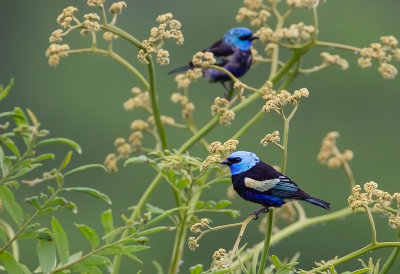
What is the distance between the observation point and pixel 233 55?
16.3 feet

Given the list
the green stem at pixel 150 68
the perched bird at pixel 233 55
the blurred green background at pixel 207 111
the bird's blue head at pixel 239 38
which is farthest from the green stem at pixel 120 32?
the blurred green background at pixel 207 111

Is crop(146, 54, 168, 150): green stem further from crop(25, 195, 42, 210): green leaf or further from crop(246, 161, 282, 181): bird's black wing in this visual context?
crop(25, 195, 42, 210): green leaf

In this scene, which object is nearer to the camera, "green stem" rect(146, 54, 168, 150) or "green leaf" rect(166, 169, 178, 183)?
"green leaf" rect(166, 169, 178, 183)

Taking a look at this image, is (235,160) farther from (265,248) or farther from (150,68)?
(265,248)

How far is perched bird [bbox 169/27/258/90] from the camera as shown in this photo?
487 centimetres

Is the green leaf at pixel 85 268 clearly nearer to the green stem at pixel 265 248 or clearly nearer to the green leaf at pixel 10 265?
the green leaf at pixel 10 265

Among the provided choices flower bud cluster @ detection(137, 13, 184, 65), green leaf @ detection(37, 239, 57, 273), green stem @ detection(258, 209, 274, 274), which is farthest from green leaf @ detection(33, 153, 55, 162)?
flower bud cluster @ detection(137, 13, 184, 65)

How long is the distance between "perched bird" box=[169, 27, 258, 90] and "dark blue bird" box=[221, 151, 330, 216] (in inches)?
64.2

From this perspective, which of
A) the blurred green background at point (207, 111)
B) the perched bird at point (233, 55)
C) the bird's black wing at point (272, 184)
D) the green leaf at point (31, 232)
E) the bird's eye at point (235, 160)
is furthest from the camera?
the blurred green background at point (207, 111)

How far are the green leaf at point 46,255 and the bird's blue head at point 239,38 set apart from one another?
2.50 m

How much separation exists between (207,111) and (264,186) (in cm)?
1997

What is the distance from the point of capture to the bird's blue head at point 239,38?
5.07 m

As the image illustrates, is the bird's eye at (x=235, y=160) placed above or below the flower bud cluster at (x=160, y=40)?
below

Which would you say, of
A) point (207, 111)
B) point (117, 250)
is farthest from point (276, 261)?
point (207, 111)
